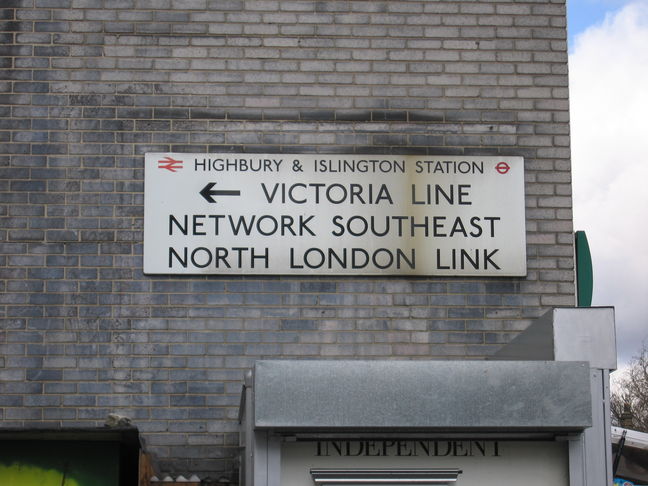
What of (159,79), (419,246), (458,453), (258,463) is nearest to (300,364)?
(258,463)

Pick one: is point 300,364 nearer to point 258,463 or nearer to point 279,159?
point 258,463

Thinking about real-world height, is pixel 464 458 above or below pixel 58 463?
above

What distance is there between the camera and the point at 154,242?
9383 millimetres

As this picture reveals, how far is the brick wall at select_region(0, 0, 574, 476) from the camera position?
9.20 m

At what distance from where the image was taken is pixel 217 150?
31.3 ft

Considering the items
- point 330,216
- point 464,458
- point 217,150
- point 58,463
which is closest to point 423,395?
point 464,458

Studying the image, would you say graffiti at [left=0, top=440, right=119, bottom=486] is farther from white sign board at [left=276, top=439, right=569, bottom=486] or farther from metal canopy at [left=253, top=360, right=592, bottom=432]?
metal canopy at [left=253, top=360, right=592, bottom=432]

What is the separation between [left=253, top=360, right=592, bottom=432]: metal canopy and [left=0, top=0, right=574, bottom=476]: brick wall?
2348 millimetres

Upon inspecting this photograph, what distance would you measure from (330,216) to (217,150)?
3.62 feet

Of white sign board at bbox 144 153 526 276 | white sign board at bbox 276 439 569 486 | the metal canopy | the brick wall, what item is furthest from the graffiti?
the metal canopy

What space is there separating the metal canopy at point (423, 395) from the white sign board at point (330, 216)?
8.23 feet

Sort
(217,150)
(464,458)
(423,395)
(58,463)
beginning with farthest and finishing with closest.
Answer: (217,150) < (58,463) < (464,458) < (423,395)

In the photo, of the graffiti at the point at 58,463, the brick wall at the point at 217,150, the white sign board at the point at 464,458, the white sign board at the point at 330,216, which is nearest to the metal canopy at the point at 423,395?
the white sign board at the point at 464,458

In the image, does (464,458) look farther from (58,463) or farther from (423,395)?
(58,463)
